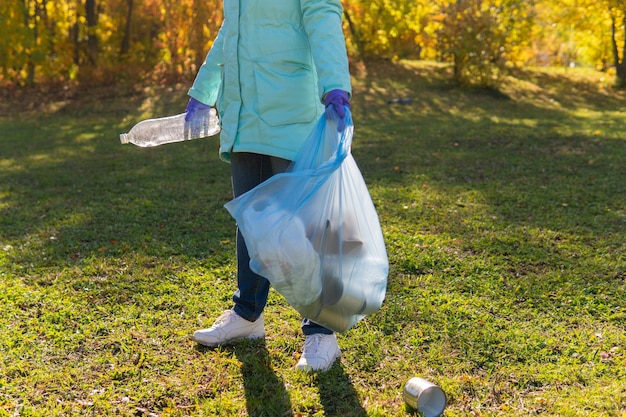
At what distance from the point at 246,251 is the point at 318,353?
0.51m

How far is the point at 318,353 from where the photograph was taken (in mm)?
2617

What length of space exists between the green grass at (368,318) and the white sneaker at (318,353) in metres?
0.04

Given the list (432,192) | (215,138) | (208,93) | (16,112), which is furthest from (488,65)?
(208,93)

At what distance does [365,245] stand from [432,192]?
10.2 feet

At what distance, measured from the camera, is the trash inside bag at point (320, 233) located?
215 centimetres

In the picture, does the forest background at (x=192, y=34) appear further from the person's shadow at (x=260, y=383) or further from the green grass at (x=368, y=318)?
the person's shadow at (x=260, y=383)

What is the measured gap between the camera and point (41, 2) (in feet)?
39.7

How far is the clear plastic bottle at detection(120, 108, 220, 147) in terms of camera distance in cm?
283

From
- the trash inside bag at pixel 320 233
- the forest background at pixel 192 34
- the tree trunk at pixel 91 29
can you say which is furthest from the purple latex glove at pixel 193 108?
the tree trunk at pixel 91 29

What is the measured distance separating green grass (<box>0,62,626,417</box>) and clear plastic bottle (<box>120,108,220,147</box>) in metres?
0.89

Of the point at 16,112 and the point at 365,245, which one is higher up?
the point at 365,245

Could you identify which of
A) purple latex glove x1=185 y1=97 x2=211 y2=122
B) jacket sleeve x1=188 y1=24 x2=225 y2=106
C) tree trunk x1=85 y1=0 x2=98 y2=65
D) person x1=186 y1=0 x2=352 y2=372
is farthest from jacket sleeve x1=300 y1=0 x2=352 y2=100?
tree trunk x1=85 y1=0 x2=98 y2=65

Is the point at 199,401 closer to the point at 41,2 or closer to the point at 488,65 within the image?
the point at 488,65

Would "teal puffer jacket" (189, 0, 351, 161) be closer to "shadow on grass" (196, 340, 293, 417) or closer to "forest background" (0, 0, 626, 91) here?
"shadow on grass" (196, 340, 293, 417)
